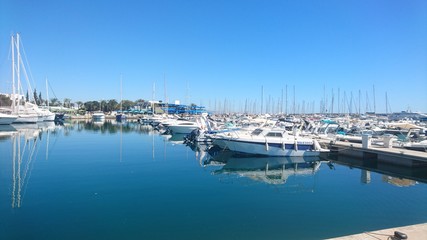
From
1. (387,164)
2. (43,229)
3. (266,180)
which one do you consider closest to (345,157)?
(387,164)

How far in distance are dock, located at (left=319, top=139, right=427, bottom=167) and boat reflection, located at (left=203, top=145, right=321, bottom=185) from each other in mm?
3455

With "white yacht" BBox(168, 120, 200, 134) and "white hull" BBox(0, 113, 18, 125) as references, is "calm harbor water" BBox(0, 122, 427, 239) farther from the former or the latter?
"white hull" BBox(0, 113, 18, 125)

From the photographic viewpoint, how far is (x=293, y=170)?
25.3 metres

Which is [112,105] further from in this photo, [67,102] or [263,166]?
[263,166]

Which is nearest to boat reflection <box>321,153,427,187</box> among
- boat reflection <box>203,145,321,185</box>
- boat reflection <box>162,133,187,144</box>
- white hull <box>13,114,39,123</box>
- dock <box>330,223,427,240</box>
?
boat reflection <box>203,145,321,185</box>

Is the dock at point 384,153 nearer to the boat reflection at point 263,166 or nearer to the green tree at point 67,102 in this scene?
the boat reflection at point 263,166

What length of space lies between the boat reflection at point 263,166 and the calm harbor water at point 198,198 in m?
0.09

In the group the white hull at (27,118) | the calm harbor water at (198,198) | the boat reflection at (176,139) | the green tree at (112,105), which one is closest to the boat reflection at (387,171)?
the calm harbor water at (198,198)

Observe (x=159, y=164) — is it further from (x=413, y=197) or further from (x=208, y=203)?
(x=413, y=197)

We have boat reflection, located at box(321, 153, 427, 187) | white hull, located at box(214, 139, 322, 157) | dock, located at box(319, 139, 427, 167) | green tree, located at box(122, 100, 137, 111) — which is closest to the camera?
boat reflection, located at box(321, 153, 427, 187)

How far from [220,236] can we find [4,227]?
8000 mm

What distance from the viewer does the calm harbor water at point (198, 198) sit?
11.4m

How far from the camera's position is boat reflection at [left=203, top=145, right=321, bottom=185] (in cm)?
2270

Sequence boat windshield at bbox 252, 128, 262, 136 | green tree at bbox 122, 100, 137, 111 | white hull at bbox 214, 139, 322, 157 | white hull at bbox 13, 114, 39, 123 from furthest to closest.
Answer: green tree at bbox 122, 100, 137, 111 → white hull at bbox 13, 114, 39, 123 → boat windshield at bbox 252, 128, 262, 136 → white hull at bbox 214, 139, 322, 157
